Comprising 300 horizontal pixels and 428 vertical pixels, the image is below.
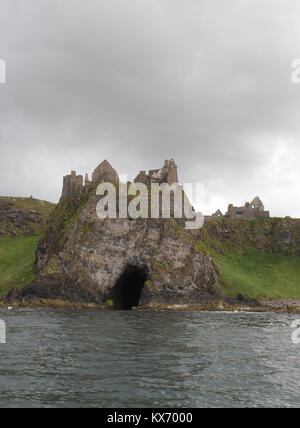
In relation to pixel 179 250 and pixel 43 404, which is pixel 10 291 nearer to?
pixel 179 250

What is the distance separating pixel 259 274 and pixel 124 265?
52781 mm

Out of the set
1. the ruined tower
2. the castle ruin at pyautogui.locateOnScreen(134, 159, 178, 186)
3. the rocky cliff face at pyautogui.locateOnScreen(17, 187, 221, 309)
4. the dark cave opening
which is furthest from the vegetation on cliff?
the castle ruin at pyautogui.locateOnScreen(134, 159, 178, 186)

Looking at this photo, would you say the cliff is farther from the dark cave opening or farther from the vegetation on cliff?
the vegetation on cliff

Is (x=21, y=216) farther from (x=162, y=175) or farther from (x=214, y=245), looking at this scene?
(x=214, y=245)

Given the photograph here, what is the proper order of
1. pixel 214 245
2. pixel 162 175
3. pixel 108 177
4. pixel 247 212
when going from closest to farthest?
1. pixel 108 177
2. pixel 162 175
3. pixel 214 245
4. pixel 247 212

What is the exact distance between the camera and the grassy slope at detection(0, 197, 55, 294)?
Answer: 97.4m

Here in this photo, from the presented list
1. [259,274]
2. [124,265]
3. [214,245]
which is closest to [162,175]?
[124,265]

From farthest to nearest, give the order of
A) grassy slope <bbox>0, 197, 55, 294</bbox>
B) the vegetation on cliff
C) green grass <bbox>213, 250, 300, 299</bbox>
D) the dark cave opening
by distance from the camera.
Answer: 1. green grass <bbox>213, 250, 300, 299</bbox>
2. grassy slope <bbox>0, 197, 55, 294</bbox>
3. the vegetation on cliff
4. the dark cave opening

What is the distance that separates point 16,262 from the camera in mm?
121938

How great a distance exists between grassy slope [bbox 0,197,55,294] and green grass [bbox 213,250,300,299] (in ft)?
173

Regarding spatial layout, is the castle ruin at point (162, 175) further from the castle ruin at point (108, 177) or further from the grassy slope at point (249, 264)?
the grassy slope at point (249, 264)

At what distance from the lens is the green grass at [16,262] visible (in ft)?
315

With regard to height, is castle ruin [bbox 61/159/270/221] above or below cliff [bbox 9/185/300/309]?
above

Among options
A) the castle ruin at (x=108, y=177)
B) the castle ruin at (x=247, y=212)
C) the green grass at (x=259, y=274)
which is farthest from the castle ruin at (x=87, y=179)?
the castle ruin at (x=247, y=212)
